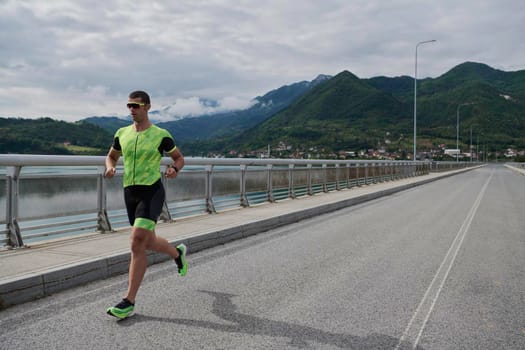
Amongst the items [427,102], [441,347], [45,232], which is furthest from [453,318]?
[427,102]

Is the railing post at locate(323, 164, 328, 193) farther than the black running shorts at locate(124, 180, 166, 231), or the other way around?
the railing post at locate(323, 164, 328, 193)

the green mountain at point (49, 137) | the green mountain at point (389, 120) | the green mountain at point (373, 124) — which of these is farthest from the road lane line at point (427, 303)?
the green mountain at point (389, 120)

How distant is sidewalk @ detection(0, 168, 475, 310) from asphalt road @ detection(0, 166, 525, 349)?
17cm

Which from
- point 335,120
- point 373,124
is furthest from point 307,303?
point 335,120

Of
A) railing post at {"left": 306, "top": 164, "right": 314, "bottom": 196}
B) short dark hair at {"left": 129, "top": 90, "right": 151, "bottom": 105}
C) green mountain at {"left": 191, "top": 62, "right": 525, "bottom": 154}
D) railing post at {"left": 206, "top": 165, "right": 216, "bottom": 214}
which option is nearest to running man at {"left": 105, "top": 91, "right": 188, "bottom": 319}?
short dark hair at {"left": 129, "top": 90, "right": 151, "bottom": 105}

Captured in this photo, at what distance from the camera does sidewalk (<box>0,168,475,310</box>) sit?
491cm

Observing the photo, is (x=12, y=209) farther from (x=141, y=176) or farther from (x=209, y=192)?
(x=209, y=192)

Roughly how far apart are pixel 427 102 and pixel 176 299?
7943 inches

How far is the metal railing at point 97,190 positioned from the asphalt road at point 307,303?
1.95 metres

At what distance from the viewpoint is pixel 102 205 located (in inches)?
317

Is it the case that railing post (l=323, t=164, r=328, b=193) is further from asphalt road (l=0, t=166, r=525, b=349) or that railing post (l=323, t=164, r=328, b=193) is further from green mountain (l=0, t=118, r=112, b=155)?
green mountain (l=0, t=118, r=112, b=155)

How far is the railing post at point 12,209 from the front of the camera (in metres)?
6.55

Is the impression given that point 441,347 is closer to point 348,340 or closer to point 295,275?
point 348,340

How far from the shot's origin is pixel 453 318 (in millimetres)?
4426
